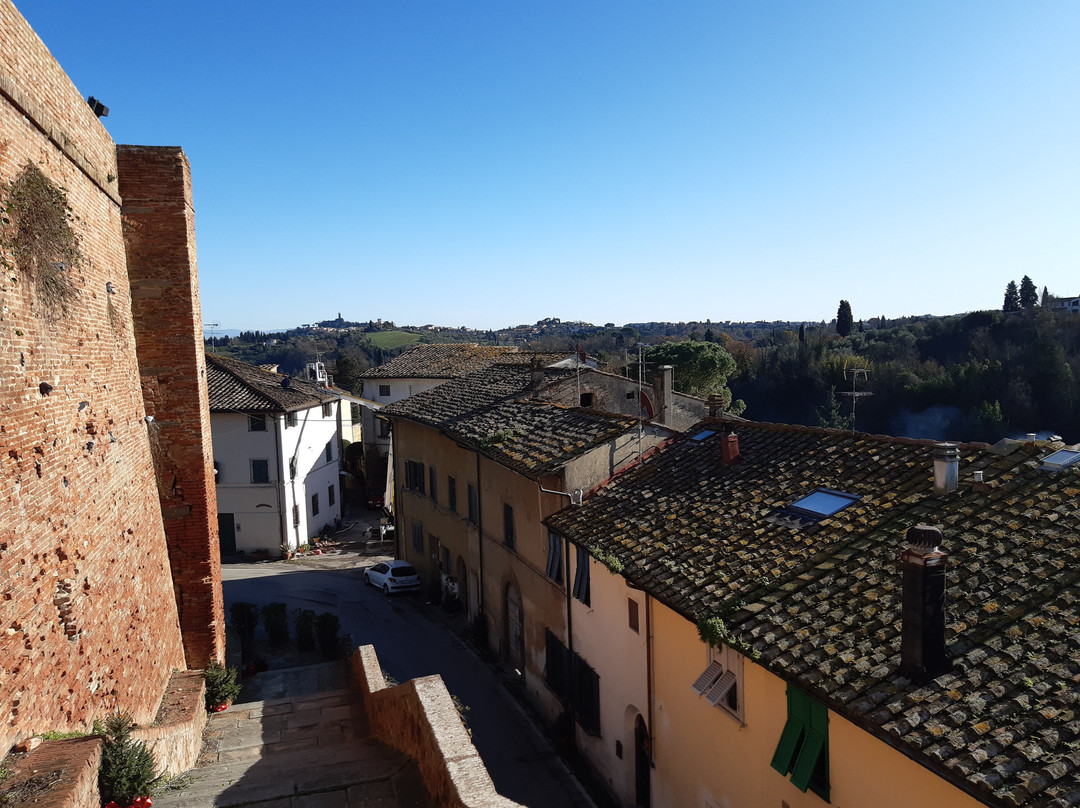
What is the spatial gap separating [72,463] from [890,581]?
953cm

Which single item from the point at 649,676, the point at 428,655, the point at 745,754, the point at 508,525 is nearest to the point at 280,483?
the point at 428,655

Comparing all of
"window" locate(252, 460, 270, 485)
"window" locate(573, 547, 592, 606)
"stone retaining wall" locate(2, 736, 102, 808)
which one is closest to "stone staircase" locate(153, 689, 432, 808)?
"stone retaining wall" locate(2, 736, 102, 808)

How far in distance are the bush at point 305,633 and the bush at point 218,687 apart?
6.13m

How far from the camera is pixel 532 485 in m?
15.8

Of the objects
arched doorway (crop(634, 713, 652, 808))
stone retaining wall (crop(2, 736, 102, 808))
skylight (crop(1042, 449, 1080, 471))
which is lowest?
arched doorway (crop(634, 713, 652, 808))

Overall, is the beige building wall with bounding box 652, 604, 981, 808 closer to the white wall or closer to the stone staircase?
the stone staircase

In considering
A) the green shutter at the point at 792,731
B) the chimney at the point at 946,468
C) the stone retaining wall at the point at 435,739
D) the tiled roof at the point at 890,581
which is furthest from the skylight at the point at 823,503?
the stone retaining wall at the point at 435,739

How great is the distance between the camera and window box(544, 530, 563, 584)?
14.6 metres

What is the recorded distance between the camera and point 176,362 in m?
12.2

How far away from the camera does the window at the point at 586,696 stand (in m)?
13.3

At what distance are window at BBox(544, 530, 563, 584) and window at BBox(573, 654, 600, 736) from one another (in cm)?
161

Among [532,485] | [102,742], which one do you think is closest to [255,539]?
[532,485]

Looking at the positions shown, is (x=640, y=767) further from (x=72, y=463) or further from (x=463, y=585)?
(x=463, y=585)

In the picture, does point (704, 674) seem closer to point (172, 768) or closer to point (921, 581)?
point (921, 581)
